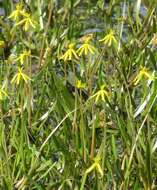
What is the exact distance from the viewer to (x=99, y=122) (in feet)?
7.09

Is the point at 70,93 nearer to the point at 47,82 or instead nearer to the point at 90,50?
the point at 47,82

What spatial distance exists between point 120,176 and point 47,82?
455mm

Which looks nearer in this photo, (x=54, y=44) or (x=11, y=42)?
(x=54, y=44)

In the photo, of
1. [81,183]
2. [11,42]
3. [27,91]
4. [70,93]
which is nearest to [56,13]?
[11,42]

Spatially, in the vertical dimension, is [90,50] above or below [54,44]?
above

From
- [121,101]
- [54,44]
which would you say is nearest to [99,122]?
[121,101]

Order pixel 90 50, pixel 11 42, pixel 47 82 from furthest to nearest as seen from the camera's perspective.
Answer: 1. pixel 11 42
2. pixel 47 82
3. pixel 90 50

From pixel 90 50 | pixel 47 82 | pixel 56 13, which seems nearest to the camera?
pixel 90 50

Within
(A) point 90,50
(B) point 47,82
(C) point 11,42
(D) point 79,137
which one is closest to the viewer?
(A) point 90,50

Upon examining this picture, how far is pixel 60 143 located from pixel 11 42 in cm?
149

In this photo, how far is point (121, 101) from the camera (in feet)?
7.43

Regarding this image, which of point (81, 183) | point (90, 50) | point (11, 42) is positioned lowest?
point (11, 42)

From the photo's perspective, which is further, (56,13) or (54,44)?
(56,13)

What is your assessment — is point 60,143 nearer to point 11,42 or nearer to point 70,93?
point 70,93
